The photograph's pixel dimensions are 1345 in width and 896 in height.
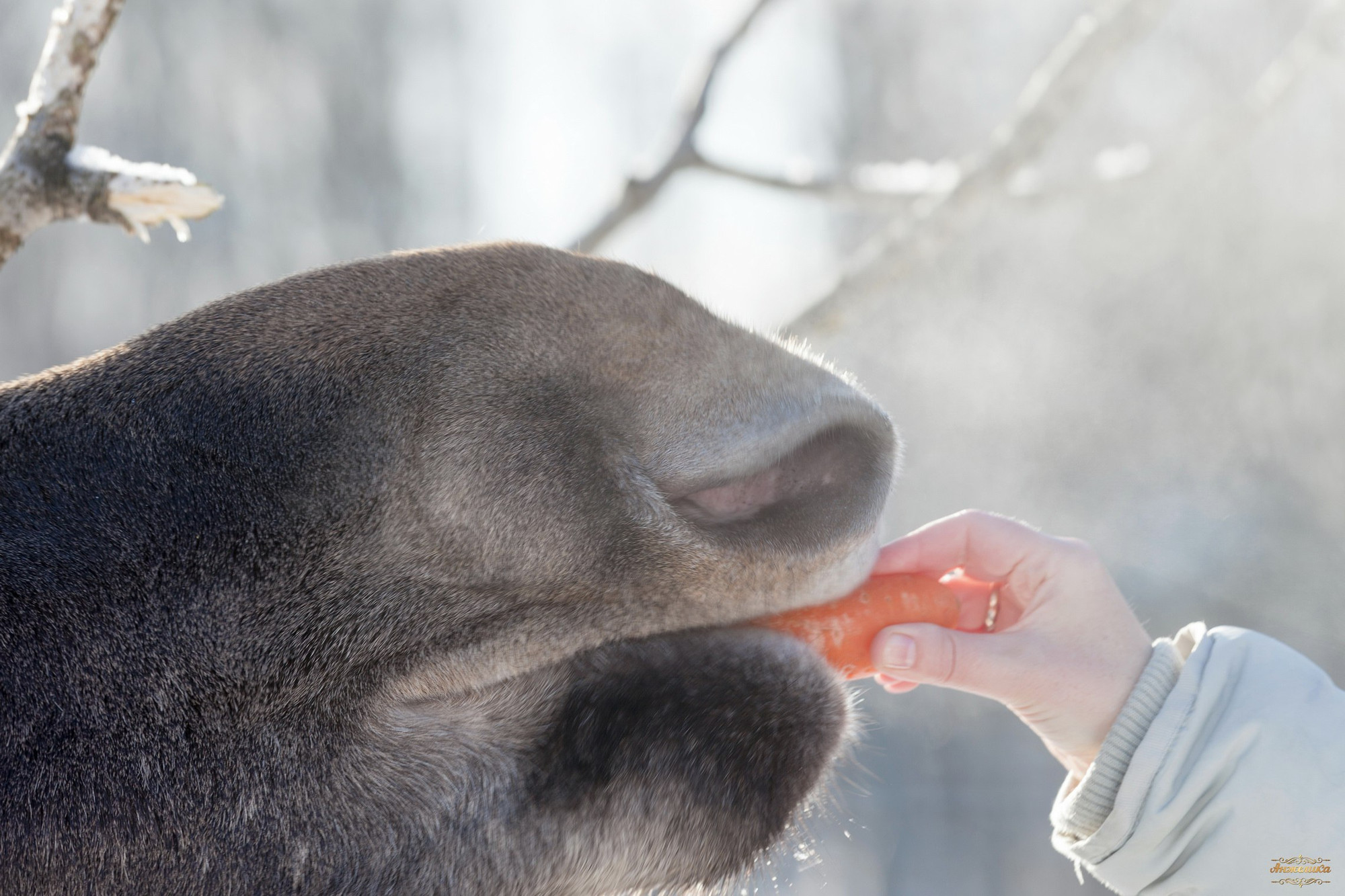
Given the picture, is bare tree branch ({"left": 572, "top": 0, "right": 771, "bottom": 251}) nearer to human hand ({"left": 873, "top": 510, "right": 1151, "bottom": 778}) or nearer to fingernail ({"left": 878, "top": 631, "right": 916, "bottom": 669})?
human hand ({"left": 873, "top": 510, "right": 1151, "bottom": 778})

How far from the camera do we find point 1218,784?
0.85 metres

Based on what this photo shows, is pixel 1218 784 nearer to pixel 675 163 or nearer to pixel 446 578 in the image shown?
pixel 446 578

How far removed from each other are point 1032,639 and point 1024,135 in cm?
118

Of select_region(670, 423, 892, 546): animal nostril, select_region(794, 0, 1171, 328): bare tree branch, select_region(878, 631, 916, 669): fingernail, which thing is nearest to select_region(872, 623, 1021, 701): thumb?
select_region(878, 631, 916, 669): fingernail

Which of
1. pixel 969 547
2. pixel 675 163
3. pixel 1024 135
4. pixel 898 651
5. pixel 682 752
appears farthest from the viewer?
pixel 675 163

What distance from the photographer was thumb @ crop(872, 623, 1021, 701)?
32.2 inches

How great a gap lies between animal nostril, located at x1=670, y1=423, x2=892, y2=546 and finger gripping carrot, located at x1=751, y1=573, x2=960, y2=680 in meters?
0.11

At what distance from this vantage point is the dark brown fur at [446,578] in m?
0.57

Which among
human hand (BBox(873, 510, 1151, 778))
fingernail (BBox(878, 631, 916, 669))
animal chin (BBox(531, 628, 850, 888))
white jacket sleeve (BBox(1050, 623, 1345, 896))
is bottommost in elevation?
white jacket sleeve (BBox(1050, 623, 1345, 896))

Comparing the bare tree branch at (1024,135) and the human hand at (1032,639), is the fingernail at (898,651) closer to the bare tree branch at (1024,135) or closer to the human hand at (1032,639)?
the human hand at (1032,639)

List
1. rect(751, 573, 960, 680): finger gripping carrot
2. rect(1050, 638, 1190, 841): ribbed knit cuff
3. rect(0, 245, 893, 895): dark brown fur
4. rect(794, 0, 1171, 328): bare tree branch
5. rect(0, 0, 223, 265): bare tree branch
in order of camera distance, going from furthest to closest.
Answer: rect(794, 0, 1171, 328): bare tree branch → rect(0, 0, 223, 265): bare tree branch → rect(1050, 638, 1190, 841): ribbed knit cuff → rect(751, 573, 960, 680): finger gripping carrot → rect(0, 245, 893, 895): dark brown fur

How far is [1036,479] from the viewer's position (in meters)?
7.37

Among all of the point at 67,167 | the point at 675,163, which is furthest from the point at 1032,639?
the point at 675,163

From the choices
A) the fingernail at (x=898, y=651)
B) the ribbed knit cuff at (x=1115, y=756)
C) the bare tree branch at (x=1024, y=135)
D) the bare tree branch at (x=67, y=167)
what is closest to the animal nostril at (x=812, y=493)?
the fingernail at (x=898, y=651)
